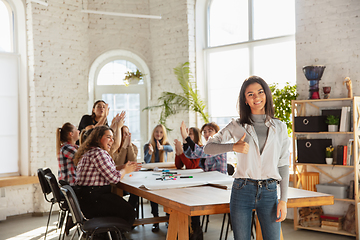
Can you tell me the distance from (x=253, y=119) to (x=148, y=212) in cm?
446

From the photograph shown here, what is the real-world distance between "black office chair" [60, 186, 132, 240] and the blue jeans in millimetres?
1338

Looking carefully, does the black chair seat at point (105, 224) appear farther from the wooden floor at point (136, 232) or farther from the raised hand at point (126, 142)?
the raised hand at point (126, 142)

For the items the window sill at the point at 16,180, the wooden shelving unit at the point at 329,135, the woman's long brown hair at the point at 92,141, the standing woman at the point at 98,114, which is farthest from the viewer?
the window sill at the point at 16,180

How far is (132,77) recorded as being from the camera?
7520 mm

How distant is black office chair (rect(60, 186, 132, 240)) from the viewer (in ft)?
10.4

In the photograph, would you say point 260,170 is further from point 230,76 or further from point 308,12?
point 230,76

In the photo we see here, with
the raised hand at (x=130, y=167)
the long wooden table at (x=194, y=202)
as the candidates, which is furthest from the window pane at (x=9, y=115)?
the long wooden table at (x=194, y=202)

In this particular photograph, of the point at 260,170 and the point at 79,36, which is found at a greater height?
the point at 79,36

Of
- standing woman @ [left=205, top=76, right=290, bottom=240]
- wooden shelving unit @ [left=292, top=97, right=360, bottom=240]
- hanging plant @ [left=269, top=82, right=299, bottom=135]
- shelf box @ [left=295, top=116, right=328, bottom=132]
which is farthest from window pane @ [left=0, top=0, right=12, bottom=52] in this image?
standing woman @ [left=205, top=76, right=290, bottom=240]

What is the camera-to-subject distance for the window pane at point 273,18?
6.21 m

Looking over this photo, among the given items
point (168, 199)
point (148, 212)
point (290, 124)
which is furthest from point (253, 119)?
point (148, 212)

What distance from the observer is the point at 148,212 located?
6461 millimetres

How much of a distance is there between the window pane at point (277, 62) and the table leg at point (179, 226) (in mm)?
3910

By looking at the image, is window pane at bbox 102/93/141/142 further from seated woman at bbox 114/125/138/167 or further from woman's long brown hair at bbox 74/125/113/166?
woman's long brown hair at bbox 74/125/113/166
